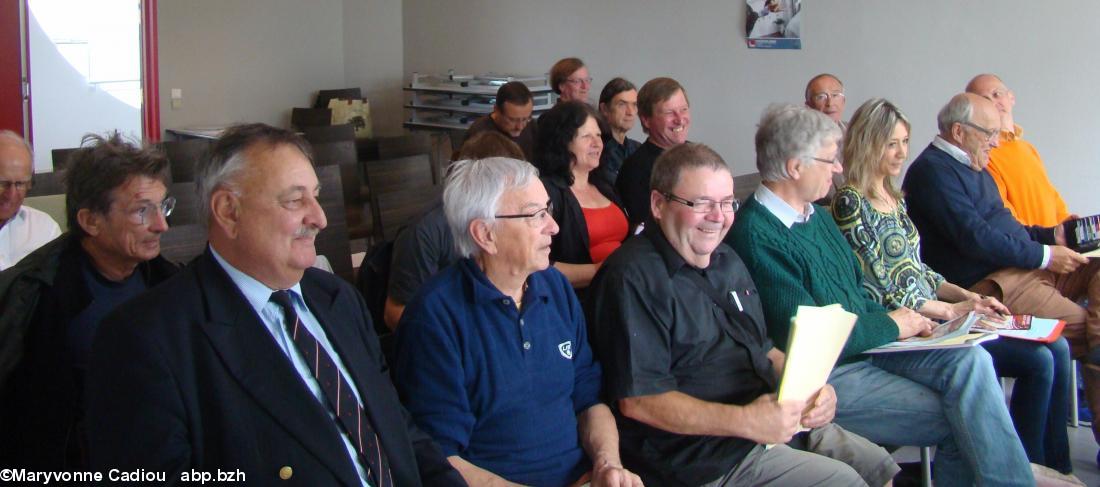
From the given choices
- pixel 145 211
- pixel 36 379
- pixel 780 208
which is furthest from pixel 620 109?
pixel 36 379

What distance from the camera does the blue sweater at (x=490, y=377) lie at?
71.3 inches

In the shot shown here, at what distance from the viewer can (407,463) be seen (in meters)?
1.64

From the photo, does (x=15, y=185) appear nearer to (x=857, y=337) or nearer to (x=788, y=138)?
(x=788, y=138)

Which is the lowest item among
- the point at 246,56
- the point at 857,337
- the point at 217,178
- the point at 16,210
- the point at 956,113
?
the point at 857,337

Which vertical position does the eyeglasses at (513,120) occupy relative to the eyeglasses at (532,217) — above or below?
above

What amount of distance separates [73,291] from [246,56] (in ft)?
20.0

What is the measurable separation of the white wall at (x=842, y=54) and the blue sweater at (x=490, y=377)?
408 centimetres

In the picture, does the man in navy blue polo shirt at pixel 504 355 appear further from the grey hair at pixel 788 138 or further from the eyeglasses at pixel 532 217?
the grey hair at pixel 788 138

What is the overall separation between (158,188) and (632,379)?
3.82ft

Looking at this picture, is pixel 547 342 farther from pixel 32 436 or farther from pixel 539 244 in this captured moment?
pixel 32 436

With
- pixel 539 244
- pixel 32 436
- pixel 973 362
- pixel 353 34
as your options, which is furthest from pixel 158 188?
pixel 353 34

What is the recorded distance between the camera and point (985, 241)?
10.8ft

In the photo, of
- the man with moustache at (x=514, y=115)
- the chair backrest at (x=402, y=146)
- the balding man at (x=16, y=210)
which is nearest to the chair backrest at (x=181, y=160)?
the chair backrest at (x=402, y=146)

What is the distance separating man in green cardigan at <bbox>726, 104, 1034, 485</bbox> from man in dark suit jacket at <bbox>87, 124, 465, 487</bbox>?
117 centimetres
